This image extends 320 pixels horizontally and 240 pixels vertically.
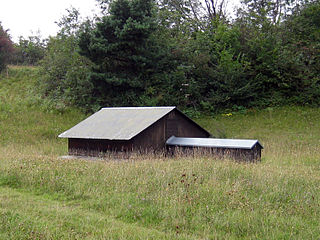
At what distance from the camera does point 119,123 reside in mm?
13422

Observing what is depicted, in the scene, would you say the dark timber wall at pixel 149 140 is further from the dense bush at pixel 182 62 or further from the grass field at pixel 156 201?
the dense bush at pixel 182 62

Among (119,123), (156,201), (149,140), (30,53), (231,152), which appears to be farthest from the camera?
(30,53)

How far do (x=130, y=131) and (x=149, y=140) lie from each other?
0.77 metres

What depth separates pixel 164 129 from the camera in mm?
13133

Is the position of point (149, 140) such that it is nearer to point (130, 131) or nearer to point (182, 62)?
point (130, 131)

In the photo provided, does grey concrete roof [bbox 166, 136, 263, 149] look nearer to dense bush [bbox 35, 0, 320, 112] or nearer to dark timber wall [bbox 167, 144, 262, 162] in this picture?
dark timber wall [bbox 167, 144, 262, 162]

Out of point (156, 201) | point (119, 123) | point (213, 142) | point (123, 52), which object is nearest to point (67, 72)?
point (123, 52)

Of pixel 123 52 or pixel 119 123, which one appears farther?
pixel 123 52

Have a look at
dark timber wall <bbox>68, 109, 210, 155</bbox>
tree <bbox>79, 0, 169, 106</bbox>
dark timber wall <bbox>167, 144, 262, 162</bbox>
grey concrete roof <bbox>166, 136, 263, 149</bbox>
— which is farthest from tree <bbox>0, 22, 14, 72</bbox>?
dark timber wall <bbox>167, 144, 262, 162</bbox>

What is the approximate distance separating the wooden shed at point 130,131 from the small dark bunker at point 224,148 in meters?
0.84

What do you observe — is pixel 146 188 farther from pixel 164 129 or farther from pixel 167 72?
pixel 167 72

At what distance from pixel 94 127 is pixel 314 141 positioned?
10.5m

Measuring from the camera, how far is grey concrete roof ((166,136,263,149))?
37.0 feet

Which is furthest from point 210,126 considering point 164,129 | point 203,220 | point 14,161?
point 203,220
